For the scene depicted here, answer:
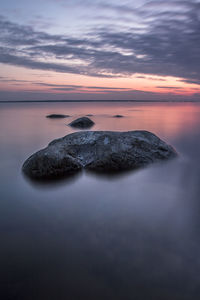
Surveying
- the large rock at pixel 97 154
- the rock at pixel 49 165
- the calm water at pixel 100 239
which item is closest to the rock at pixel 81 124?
the large rock at pixel 97 154

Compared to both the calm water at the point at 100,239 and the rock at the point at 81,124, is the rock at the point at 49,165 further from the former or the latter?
the rock at the point at 81,124

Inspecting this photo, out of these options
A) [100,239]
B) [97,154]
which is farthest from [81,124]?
[100,239]

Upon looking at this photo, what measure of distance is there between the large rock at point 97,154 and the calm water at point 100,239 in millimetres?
447

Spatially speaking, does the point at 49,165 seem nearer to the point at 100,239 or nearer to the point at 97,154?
the point at 97,154

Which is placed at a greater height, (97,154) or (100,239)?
(97,154)

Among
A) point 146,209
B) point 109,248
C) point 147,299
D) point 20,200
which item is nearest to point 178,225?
point 146,209

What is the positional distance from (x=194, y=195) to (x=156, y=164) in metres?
1.73

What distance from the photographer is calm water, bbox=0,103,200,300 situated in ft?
7.09

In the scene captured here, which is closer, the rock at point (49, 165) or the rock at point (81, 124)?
the rock at point (49, 165)

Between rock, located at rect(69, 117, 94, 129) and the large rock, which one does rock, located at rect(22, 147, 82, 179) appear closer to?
the large rock

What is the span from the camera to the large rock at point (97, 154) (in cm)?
505

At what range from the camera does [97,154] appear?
5750mm

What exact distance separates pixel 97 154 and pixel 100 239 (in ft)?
10.1

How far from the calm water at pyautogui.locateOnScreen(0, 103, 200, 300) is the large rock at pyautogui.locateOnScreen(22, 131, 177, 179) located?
17.6 inches
